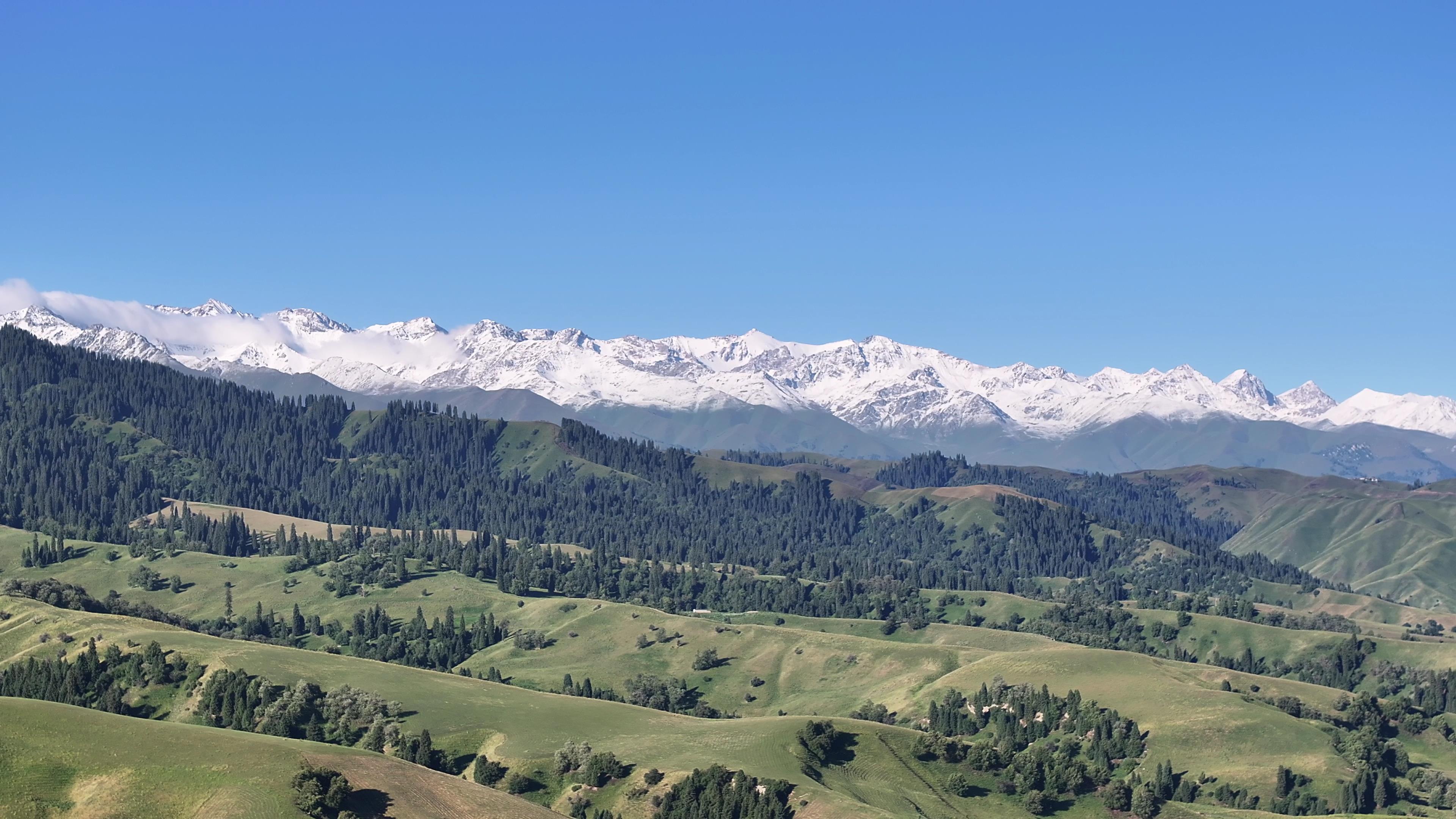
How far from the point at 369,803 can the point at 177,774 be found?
68.9 ft

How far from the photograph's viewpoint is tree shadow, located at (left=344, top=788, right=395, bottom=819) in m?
166

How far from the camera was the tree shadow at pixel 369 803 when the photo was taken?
165500 millimetres

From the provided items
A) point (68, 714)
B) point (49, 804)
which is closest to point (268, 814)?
point (49, 804)

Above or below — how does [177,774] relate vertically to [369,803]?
above

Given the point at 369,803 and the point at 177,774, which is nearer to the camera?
the point at 177,774

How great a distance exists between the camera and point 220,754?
170 m

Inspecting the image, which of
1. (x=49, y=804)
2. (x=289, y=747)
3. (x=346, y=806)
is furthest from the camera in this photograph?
(x=289, y=747)

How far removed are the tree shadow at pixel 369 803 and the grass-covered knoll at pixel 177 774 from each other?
0.14m

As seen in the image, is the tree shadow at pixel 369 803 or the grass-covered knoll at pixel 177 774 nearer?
the grass-covered knoll at pixel 177 774

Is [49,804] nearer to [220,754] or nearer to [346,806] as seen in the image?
[220,754]

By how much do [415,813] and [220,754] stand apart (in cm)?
2341

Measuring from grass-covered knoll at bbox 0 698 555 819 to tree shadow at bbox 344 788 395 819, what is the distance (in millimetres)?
141

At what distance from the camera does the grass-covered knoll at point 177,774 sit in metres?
157

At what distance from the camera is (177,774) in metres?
163
